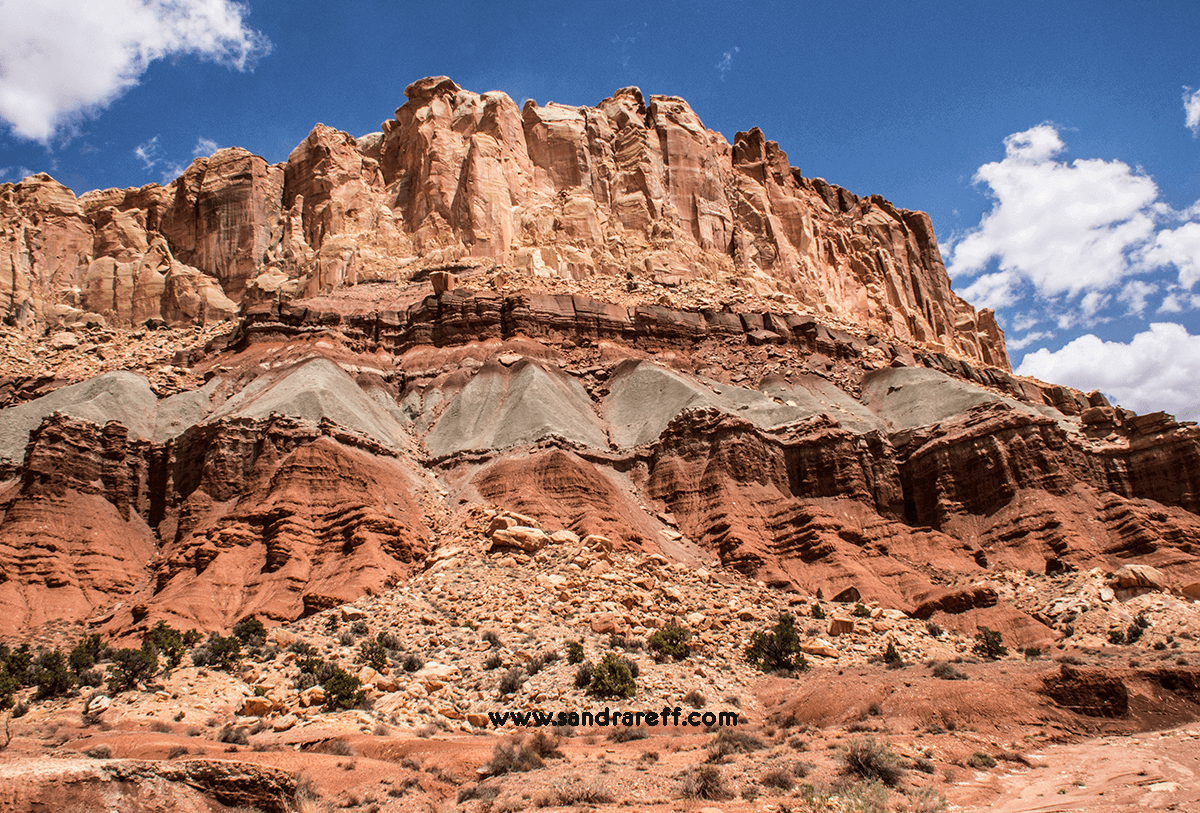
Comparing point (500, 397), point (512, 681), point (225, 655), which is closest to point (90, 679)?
point (225, 655)

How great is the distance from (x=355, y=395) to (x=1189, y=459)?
4394 centimetres

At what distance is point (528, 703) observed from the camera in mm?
20203

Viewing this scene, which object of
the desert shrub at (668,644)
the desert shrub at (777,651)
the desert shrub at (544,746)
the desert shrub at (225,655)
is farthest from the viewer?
the desert shrub at (777,651)

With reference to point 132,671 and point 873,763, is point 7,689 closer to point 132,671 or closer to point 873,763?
point 132,671

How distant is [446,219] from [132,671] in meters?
52.1

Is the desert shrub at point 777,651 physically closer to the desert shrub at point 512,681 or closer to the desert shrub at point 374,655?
the desert shrub at point 512,681

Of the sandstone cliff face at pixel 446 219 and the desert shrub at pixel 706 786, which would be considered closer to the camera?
the desert shrub at pixel 706 786

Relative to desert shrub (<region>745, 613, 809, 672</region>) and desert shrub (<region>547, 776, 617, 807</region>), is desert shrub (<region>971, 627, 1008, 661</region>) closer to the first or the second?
desert shrub (<region>745, 613, 809, 672</region>)

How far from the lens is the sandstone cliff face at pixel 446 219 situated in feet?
218

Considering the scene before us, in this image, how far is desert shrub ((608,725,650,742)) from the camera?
17703mm

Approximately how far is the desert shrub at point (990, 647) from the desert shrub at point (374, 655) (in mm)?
18921

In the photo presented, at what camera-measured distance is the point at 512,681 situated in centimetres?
2084

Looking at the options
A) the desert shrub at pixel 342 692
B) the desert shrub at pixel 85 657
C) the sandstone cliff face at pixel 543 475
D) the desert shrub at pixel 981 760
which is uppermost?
the sandstone cliff face at pixel 543 475

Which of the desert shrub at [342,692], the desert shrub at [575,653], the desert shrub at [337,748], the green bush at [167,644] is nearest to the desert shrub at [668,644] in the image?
the desert shrub at [575,653]
